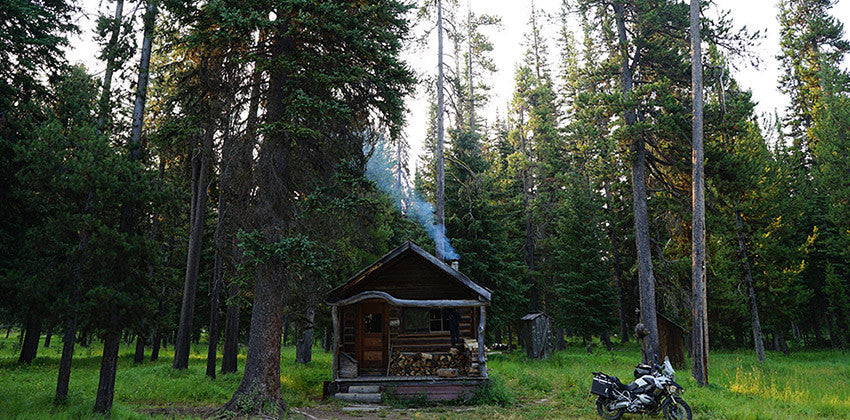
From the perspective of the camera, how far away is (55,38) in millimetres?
12227

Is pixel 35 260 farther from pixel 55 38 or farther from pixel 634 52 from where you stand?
pixel 634 52

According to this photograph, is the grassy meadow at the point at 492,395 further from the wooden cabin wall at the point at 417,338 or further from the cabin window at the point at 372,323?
the cabin window at the point at 372,323

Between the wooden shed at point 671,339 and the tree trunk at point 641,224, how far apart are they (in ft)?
6.18

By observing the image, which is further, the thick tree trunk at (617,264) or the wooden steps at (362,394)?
the thick tree trunk at (617,264)

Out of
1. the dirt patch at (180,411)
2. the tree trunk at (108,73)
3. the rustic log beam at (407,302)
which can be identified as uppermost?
the tree trunk at (108,73)

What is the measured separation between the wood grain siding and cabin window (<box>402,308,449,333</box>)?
0.96 m

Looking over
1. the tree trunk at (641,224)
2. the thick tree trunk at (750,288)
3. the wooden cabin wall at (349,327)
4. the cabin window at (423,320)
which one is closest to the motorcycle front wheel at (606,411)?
the cabin window at (423,320)

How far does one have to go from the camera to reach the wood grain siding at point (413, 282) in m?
16.9

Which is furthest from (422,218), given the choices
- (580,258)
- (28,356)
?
(28,356)

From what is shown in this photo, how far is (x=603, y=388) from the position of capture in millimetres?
11125

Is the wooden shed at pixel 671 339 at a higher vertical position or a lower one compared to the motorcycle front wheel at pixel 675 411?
higher

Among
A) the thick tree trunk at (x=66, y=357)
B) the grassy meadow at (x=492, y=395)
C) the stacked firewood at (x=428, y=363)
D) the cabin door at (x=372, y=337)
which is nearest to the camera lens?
the thick tree trunk at (x=66, y=357)

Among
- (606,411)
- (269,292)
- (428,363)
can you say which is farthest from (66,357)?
(606,411)

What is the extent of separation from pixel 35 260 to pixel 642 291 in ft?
65.0
